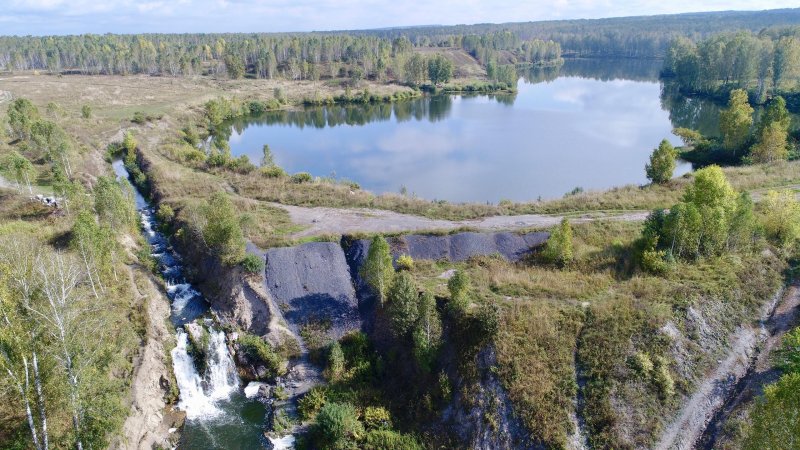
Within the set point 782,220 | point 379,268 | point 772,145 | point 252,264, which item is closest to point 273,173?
point 252,264

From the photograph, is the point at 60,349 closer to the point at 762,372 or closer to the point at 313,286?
the point at 313,286

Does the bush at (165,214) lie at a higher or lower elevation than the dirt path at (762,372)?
higher

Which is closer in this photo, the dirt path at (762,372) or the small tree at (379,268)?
the dirt path at (762,372)

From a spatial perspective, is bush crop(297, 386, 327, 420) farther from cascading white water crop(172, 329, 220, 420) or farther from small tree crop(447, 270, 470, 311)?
small tree crop(447, 270, 470, 311)

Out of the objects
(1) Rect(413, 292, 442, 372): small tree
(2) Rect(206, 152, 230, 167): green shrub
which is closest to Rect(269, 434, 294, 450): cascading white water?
(1) Rect(413, 292, 442, 372): small tree

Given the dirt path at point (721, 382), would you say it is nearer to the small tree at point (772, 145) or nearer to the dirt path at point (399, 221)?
the dirt path at point (399, 221)

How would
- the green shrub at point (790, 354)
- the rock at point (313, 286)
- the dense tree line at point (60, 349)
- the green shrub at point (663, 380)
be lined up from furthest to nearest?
the rock at point (313, 286), the green shrub at point (663, 380), the green shrub at point (790, 354), the dense tree line at point (60, 349)

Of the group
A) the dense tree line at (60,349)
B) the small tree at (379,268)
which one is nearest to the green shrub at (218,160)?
the dense tree line at (60,349)
